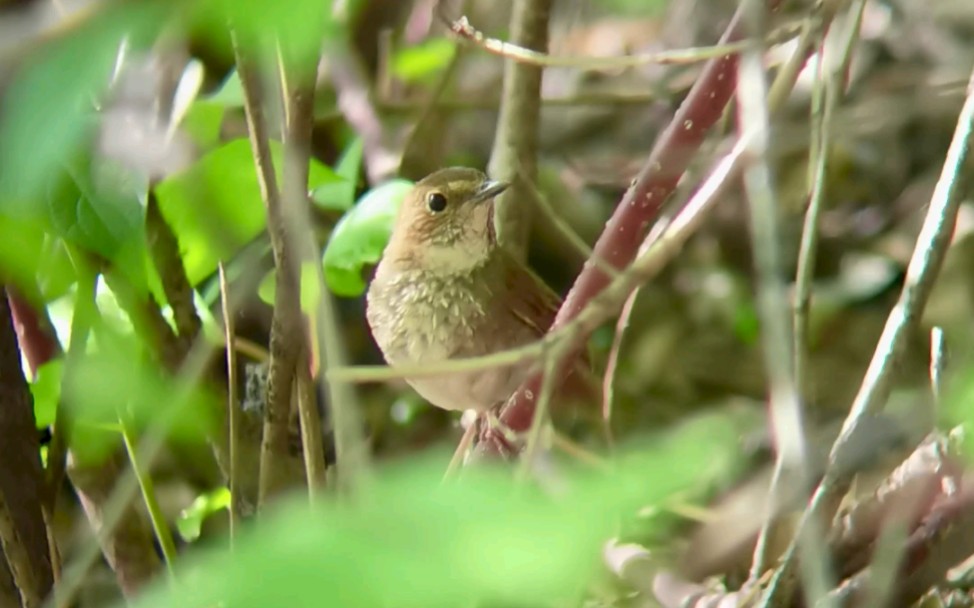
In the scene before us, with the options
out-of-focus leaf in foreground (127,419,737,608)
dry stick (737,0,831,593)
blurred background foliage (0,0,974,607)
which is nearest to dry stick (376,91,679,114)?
blurred background foliage (0,0,974,607)

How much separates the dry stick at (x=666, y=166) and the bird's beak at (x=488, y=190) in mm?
1034

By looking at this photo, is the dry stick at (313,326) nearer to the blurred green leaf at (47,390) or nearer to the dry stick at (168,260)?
the dry stick at (168,260)

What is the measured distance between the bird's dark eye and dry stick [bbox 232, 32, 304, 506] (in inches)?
34.8

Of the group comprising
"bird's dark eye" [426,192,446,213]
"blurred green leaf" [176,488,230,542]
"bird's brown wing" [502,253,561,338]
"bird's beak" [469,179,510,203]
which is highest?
"bird's dark eye" [426,192,446,213]

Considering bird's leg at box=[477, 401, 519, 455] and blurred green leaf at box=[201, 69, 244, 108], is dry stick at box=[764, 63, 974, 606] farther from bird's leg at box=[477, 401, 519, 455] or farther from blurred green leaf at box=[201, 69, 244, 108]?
blurred green leaf at box=[201, 69, 244, 108]

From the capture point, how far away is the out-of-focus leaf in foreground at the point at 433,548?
1.78ft

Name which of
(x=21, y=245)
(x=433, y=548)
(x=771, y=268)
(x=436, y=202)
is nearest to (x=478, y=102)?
(x=436, y=202)

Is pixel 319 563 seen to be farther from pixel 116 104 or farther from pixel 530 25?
pixel 530 25

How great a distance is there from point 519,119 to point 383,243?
725 millimetres

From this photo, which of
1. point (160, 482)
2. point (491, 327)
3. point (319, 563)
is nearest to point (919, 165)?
point (491, 327)

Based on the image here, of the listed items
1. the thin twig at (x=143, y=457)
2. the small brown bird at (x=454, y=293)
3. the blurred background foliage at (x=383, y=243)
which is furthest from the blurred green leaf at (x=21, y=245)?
the small brown bird at (x=454, y=293)

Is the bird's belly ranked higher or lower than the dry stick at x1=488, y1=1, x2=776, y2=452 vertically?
lower

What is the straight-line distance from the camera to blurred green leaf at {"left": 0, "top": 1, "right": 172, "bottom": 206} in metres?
0.63

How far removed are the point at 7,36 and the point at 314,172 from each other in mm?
1141
